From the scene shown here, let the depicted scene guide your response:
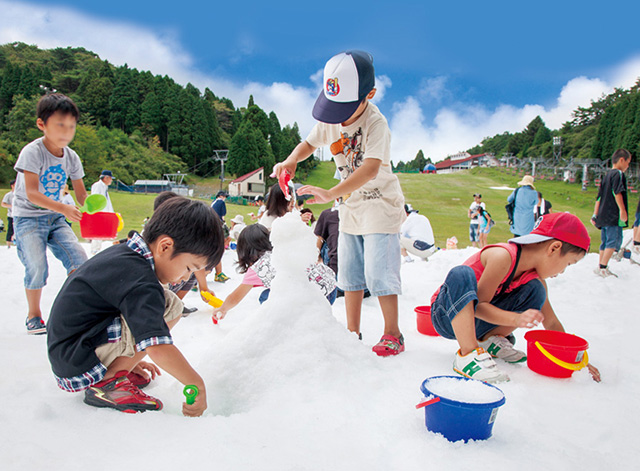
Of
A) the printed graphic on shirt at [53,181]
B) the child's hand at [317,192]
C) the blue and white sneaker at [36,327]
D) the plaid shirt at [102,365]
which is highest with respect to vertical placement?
the printed graphic on shirt at [53,181]

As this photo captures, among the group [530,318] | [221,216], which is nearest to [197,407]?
[530,318]

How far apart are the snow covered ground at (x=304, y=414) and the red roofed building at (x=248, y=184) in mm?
17821

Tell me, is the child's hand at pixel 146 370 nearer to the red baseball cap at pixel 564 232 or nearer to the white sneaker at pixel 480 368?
the white sneaker at pixel 480 368

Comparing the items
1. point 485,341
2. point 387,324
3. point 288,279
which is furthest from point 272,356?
point 485,341

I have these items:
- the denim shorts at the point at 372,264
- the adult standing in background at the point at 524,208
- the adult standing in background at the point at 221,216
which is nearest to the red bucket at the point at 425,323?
the denim shorts at the point at 372,264

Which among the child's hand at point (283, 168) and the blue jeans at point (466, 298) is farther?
the child's hand at point (283, 168)

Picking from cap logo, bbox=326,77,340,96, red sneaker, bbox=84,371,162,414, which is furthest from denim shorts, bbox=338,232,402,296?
red sneaker, bbox=84,371,162,414

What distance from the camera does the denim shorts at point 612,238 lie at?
4.21m

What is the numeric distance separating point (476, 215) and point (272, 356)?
6.73 m

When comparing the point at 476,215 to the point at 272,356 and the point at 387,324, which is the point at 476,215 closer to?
the point at 387,324

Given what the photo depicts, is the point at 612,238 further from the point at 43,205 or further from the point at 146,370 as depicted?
the point at 43,205

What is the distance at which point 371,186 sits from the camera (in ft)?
6.46

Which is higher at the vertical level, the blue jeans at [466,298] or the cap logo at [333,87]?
the cap logo at [333,87]

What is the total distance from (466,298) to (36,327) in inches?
88.8
